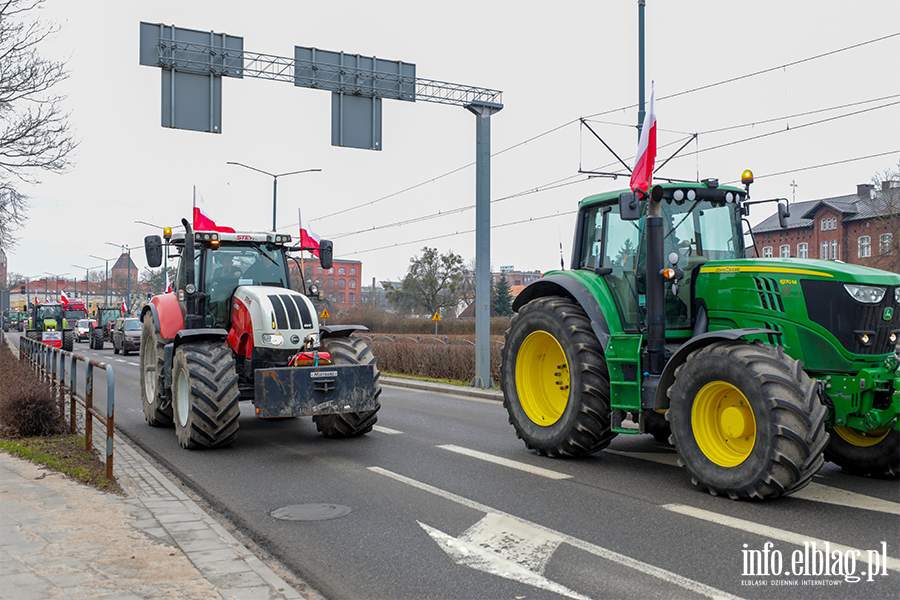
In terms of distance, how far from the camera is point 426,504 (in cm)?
673

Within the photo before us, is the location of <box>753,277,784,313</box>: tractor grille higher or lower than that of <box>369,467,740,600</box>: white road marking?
higher

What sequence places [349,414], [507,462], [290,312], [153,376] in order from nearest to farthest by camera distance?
[507,462] → [290,312] → [349,414] → [153,376]

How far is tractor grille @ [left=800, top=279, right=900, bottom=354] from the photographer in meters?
6.45

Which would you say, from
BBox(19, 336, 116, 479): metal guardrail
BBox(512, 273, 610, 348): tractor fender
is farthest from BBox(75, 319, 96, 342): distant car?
BBox(512, 273, 610, 348): tractor fender

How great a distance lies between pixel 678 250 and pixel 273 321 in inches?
192

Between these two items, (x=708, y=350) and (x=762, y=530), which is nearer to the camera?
(x=762, y=530)

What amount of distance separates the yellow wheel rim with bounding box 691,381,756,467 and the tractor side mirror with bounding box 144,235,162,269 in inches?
291

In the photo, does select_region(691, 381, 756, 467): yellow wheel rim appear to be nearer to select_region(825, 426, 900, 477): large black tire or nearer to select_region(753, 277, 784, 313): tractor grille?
select_region(753, 277, 784, 313): tractor grille

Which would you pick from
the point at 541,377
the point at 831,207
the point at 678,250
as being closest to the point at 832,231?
the point at 831,207

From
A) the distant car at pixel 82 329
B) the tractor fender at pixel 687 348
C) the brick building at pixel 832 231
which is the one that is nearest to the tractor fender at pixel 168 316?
the tractor fender at pixel 687 348

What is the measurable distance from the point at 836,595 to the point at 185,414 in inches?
293

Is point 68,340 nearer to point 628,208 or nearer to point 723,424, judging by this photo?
point 628,208

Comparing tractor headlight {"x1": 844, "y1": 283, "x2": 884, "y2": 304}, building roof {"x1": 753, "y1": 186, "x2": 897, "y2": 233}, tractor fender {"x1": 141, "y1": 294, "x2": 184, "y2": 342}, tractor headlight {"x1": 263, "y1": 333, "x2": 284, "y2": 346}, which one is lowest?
tractor headlight {"x1": 263, "y1": 333, "x2": 284, "y2": 346}

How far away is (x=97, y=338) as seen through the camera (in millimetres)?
42344
